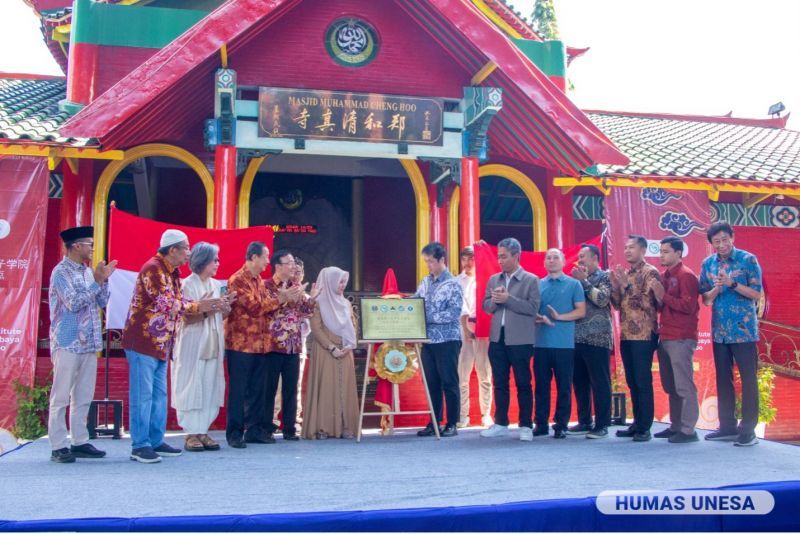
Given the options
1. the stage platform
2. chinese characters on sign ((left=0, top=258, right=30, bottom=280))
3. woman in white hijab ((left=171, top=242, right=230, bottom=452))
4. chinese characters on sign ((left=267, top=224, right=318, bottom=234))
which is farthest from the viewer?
chinese characters on sign ((left=267, top=224, right=318, bottom=234))

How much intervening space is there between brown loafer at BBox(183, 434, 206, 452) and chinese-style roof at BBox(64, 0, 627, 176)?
3.34 meters

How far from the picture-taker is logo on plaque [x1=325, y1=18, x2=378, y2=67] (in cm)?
954

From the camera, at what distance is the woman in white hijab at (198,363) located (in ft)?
19.9

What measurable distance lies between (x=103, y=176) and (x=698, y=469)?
26.5 feet

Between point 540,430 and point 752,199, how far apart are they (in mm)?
7026

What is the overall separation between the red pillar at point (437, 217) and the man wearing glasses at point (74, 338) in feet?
19.9

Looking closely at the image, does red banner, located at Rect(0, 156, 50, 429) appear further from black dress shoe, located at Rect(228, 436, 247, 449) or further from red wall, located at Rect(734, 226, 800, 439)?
red wall, located at Rect(734, 226, 800, 439)

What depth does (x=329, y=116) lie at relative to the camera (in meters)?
8.94

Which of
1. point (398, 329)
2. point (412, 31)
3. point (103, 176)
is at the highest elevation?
point (412, 31)

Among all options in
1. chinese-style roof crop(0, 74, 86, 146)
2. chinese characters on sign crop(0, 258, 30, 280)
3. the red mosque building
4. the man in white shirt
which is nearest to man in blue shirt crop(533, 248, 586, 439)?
the man in white shirt

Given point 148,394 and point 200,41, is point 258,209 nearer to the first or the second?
point 200,41

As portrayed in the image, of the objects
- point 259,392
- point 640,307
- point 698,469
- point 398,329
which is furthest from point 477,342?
point 698,469

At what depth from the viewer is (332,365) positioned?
7156 millimetres

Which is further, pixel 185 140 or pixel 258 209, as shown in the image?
pixel 258 209
